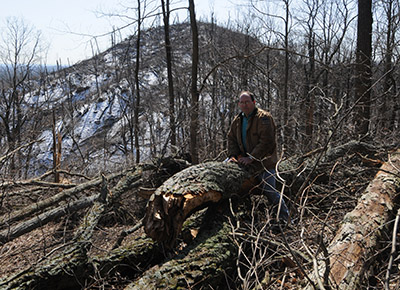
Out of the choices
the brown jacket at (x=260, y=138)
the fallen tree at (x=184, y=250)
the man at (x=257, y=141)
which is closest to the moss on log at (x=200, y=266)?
the fallen tree at (x=184, y=250)

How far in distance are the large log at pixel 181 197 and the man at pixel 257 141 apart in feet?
1.83

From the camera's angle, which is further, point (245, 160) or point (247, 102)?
point (245, 160)

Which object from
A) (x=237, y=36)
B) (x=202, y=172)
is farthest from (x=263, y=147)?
(x=237, y=36)

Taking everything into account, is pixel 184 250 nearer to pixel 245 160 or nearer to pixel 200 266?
pixel 200 266

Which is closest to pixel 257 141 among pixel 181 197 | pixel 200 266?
pixel 181 197

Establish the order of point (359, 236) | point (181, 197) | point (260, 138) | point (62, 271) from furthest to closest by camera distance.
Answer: point (260, 138)
point (181, 197)
point (62, 271)
point (359, 236)

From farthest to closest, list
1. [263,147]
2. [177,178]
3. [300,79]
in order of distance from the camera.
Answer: [300,79] → [263,147] → [177,178]

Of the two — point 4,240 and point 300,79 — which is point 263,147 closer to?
→ point 4,240

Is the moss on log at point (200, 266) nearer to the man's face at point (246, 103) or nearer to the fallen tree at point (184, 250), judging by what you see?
the fallen tree at point (184, 250)

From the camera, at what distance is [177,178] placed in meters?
3.76

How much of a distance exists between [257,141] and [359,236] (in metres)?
1.92

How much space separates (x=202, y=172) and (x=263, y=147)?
1.02 m

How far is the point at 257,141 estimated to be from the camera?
4.43m

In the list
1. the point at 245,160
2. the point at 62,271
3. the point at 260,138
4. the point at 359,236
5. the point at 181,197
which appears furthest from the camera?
the point at 245,160
